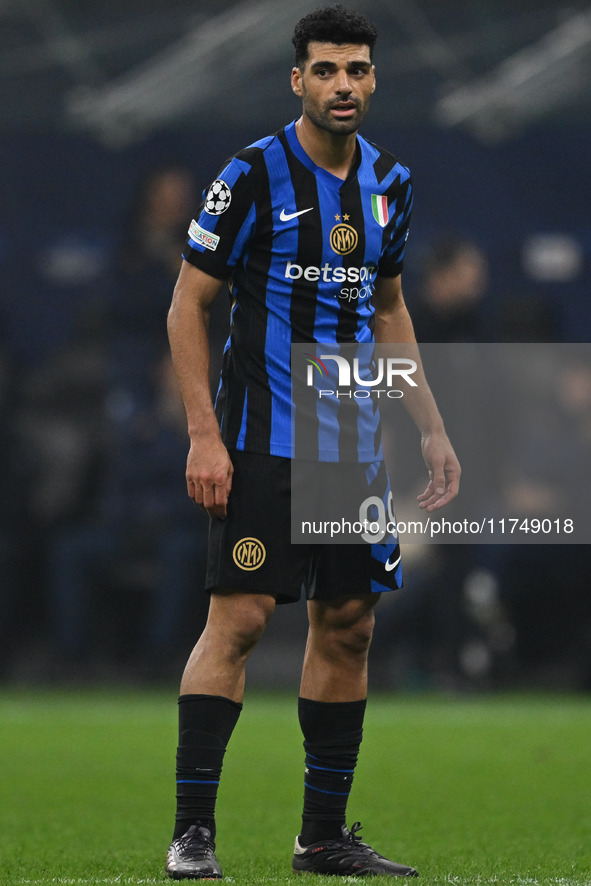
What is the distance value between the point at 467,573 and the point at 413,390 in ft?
12.9

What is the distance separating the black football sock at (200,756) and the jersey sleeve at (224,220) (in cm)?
91

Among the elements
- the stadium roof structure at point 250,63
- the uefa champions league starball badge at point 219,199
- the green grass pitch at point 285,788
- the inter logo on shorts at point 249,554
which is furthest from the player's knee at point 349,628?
the stadium roof structure at point 250,63

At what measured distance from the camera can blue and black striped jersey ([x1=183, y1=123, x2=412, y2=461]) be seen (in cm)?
300

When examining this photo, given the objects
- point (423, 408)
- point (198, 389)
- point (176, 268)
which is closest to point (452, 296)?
point (176, 268)

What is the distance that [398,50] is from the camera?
7809mm

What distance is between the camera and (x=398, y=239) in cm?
328

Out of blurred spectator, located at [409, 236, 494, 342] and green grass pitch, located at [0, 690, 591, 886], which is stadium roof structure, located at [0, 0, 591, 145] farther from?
green grass pitch, located at [0, 690, 591, 886]

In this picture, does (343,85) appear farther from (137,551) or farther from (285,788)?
(137,551)

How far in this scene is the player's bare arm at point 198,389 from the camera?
294 cm

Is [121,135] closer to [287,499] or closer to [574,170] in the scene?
[574,170]

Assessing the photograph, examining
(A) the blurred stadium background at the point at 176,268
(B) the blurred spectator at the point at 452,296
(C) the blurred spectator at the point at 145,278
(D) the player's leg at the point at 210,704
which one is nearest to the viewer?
(D) the player's leg at the point at 210,704

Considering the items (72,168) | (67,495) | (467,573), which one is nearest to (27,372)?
(67,495)

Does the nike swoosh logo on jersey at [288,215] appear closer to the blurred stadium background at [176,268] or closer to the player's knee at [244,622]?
the player's knee at [244,622]

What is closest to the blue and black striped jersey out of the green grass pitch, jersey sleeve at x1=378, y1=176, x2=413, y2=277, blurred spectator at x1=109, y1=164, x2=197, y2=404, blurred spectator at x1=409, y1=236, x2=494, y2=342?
jersey sleeve at x1=378, y1=176, x2=413, y2=277
